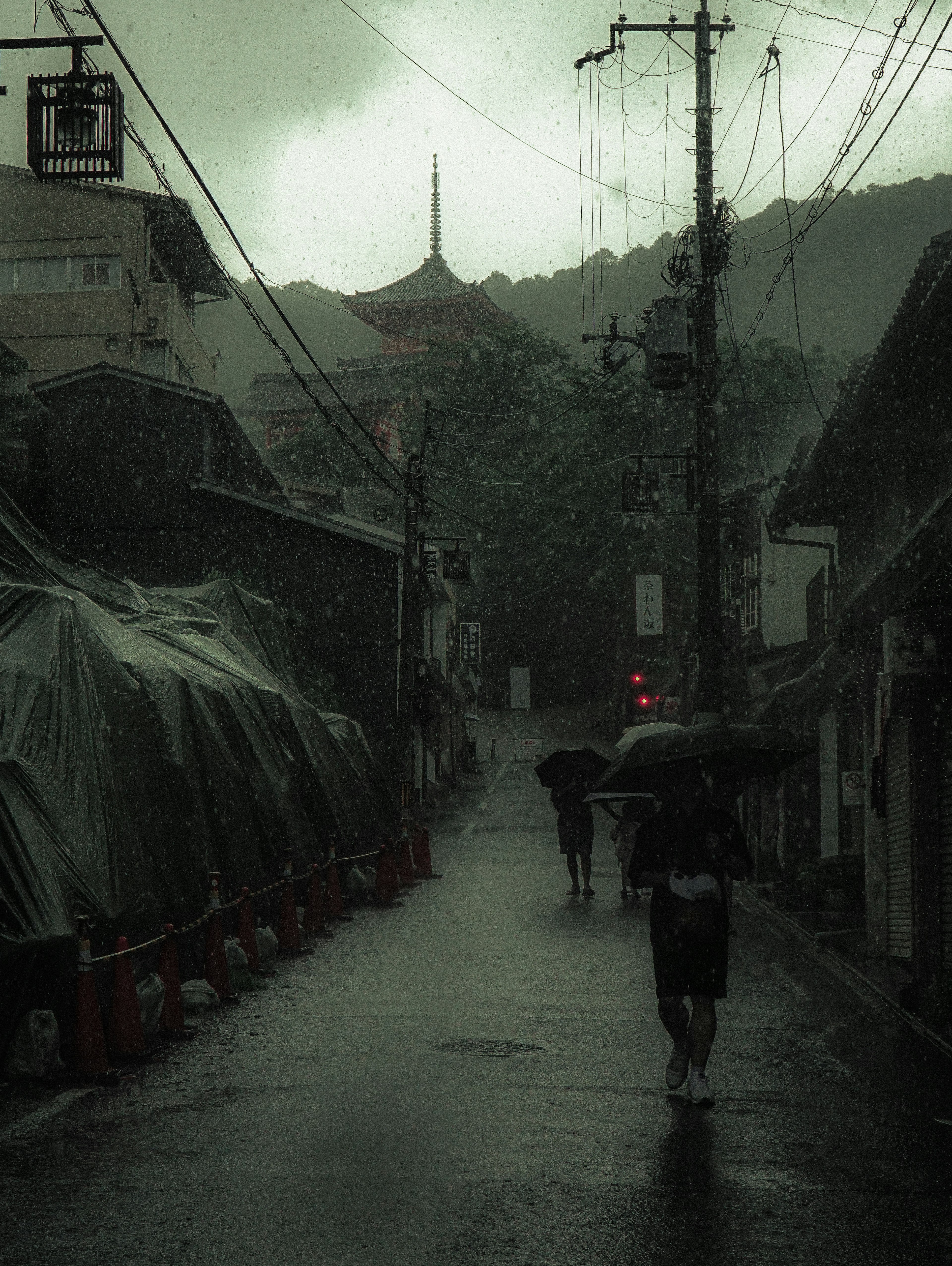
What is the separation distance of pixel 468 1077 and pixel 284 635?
54.0 feet

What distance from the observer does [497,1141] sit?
649cm

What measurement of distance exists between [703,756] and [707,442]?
30.8 feet

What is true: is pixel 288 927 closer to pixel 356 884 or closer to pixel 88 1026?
pixel 356 884

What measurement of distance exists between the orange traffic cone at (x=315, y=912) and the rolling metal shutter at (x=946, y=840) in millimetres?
6621

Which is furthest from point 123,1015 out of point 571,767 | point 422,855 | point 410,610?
point 410,610

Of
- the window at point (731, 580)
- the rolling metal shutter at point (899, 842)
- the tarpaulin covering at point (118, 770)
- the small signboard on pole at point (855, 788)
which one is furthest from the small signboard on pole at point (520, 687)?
the rolling metal shutter at point (899, 842)

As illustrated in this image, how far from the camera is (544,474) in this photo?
167 feet

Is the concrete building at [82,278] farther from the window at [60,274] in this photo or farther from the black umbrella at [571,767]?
the black umbrella at [571,767]

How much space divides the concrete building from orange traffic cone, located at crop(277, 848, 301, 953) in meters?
24.9

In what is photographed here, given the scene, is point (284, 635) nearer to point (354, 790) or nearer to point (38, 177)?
point (354, 790)

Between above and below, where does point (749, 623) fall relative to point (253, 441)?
below

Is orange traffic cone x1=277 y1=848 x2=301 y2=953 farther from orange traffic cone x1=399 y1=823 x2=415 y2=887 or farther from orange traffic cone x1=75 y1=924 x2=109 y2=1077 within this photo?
orange traffic cone x1=399 y1=823 x2=415 y2=887

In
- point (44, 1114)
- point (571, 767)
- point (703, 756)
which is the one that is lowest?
point (44, 1114)

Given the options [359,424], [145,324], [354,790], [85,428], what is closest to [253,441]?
[145,324]
